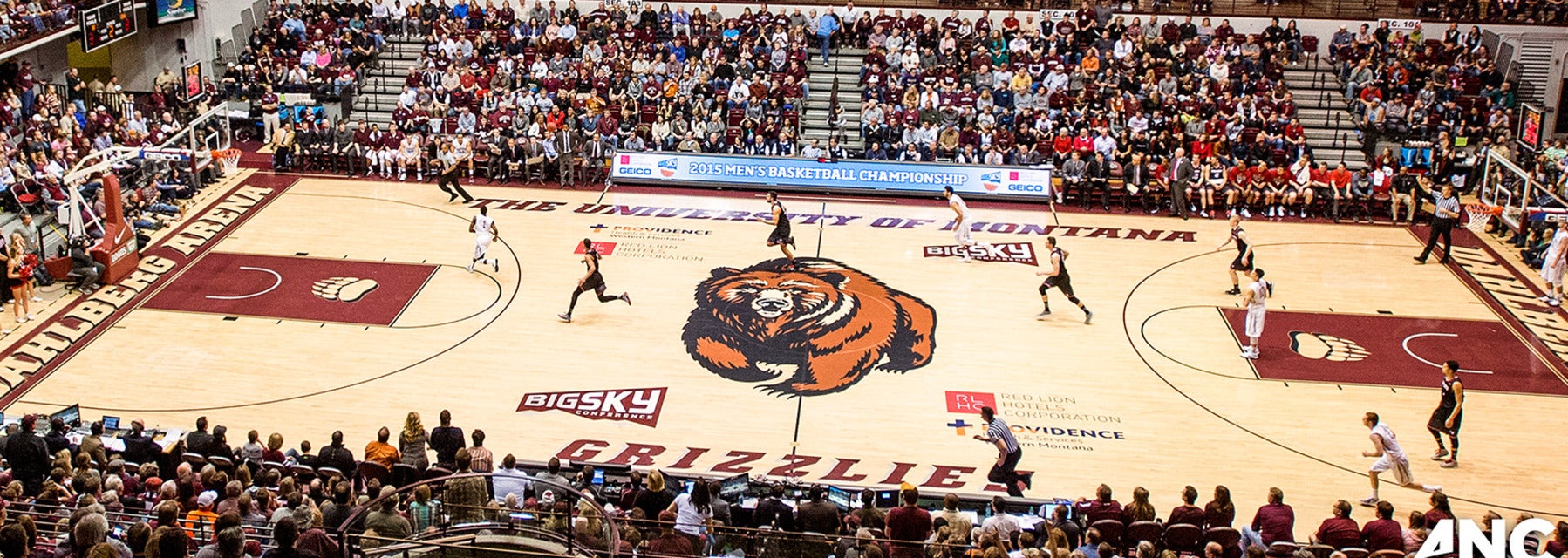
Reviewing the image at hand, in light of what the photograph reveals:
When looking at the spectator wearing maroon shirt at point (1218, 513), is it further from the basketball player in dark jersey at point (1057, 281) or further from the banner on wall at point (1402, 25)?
the banner on wall at point (1402, 25)

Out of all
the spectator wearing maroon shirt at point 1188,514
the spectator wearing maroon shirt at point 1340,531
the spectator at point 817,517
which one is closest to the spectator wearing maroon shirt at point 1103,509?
the spectator wearing maroon shirt at point 1188,514

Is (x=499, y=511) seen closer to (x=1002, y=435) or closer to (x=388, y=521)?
(x=388, y=521)

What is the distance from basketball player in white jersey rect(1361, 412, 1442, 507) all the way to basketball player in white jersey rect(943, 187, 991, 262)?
9857 mm

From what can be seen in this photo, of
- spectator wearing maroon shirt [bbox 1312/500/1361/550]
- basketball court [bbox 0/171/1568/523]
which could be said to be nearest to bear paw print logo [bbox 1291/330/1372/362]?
basketball court [bbox 0/171/1568/523]

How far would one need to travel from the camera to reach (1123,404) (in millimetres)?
19188

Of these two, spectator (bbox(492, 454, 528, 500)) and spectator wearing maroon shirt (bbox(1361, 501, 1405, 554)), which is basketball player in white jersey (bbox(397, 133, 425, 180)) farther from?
spectator wearing maroon shirt (bbox(1361, 501, 1405, 554))

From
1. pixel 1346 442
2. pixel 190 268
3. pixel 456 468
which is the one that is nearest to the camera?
pixel 456 468

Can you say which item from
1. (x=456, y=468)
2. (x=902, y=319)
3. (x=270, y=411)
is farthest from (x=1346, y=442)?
(x=270, y=411)

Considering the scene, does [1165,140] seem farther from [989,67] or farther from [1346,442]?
[1346,442]

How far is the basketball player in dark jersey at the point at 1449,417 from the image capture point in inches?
669

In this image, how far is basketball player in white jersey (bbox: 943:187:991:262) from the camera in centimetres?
2534

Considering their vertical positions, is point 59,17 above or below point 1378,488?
above

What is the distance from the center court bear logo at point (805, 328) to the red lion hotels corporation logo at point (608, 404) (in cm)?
136

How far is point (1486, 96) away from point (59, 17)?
32493 mm
